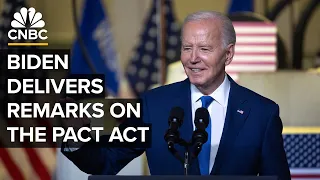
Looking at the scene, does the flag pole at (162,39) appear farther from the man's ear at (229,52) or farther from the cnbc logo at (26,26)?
the man's ear at (229,52)

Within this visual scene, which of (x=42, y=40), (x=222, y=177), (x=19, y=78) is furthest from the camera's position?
(x=42, y=40)

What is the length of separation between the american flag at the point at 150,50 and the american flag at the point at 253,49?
1.14m

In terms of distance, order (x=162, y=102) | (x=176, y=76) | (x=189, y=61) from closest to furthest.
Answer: (x=189, y=61), (x=162, y=102), (x=176, y=76)

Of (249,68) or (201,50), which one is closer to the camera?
(201,50)

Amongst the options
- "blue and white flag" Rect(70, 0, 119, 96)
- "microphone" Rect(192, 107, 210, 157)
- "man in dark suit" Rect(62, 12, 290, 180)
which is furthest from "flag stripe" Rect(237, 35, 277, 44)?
"microphone" Rect(192, 107, 210, 157)

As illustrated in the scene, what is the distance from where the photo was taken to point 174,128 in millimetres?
1665

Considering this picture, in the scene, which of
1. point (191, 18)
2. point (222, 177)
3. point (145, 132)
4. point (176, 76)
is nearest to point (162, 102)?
point (145, 132)

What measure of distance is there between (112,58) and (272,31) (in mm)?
1442

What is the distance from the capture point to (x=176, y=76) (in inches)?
144

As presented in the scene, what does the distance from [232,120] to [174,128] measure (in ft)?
1.19

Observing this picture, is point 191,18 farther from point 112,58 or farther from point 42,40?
point 112,58

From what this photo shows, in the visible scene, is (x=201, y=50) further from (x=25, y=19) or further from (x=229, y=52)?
(x=25, y=19)

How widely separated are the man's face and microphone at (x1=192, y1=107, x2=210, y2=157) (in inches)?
9.7

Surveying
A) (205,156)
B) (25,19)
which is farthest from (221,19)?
(25,19)
